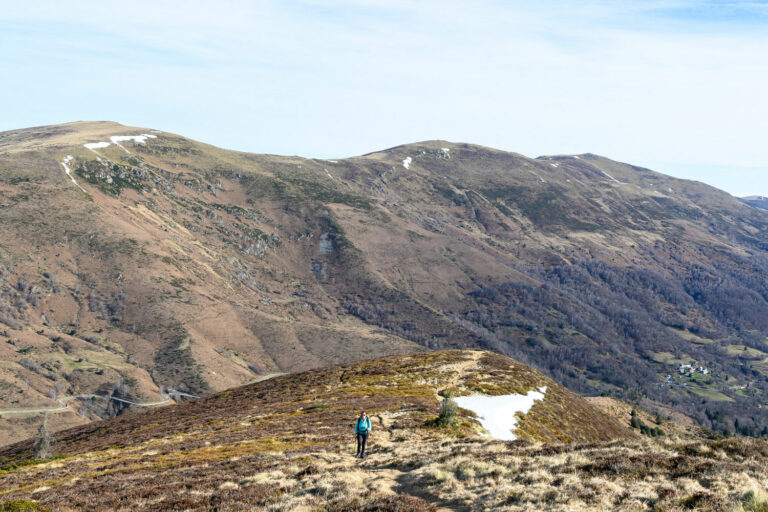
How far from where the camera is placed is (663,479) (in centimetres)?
1852

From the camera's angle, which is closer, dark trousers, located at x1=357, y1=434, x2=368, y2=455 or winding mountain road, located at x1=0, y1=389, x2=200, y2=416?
dark trousers, located at x1=357, y1=434, x2=368, y2=455

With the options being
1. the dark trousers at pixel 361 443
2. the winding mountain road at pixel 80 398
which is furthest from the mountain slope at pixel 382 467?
the winding mountain road at pixel 80 398

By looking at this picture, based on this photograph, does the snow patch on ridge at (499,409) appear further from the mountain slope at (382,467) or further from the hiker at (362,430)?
the hiker at (362,430)

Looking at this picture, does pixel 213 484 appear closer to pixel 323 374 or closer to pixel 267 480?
pixel 267 480

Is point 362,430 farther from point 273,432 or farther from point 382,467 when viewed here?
point 273,432

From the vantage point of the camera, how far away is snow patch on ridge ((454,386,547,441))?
4319 centimetres

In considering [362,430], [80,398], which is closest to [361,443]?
[362,430]

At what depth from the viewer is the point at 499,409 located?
165 feet

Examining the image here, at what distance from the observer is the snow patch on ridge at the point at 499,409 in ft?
142

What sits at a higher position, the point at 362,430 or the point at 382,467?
the point at 362,430

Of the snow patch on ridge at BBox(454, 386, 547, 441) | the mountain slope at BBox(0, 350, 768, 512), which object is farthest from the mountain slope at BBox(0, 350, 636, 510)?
the snow patch on ridge at BBox(454, 386, 547, 441)

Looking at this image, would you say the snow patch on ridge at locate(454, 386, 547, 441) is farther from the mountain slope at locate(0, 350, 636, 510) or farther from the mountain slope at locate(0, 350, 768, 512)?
the mountain slope at locate(0, 350, 768, 512)

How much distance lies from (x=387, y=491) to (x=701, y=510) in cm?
1141

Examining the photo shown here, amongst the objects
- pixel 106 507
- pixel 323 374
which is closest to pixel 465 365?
pixel 323 374
